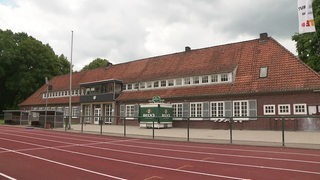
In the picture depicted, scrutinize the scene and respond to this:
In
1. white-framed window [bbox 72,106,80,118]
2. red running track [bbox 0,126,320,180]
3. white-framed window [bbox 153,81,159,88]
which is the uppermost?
white-framed window [bbox 153,81,159,88]

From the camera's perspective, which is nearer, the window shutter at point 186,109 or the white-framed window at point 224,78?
the white-framed window at point 224,78

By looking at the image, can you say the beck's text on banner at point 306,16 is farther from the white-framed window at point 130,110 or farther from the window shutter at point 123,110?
the window shutter at point 123,110

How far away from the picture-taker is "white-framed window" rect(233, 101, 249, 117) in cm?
3231

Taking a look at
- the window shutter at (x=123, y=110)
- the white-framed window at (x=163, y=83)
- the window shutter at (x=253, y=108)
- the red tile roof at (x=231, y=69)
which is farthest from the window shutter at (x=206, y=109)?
the window shutter at (x=123, y=110)

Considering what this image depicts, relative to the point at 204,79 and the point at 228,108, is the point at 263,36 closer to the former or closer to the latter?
the point at 204,79

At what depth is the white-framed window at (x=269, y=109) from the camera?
1199 inches

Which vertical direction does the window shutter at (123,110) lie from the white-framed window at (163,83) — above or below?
below

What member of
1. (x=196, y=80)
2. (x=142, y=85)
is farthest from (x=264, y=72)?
(x=142, y=85)

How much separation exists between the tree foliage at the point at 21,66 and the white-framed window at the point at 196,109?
4162 cm

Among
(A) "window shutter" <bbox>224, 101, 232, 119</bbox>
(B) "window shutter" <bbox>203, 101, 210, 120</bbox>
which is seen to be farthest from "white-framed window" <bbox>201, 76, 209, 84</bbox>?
(A) "window shutter" <bbox>224, 101, 232, 119</bbox>

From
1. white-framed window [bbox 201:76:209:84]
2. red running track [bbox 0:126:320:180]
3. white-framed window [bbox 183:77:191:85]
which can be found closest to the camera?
red running track [bbox 0:126:320:180]

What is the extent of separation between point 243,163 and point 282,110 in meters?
19.2

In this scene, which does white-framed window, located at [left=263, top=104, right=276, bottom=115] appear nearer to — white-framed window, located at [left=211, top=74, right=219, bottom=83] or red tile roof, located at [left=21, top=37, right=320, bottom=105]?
red tile roof, located at [left=21, top=37, right=320, bottom=105]

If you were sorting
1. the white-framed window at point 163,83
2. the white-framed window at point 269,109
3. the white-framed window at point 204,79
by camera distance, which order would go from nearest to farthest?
the white-framed window at point 269,109 → the white-framed window at point 204,79 → the white-framed window at point 163,83
